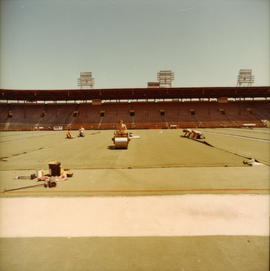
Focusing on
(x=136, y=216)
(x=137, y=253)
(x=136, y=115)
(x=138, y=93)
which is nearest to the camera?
(x=137, y=253)

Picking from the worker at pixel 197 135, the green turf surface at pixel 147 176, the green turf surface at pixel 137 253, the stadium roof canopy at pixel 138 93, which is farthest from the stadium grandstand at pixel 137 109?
the green turf surface at pixel 137 253

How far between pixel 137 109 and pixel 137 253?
56670mm

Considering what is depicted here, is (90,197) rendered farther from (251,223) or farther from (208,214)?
(251,223)

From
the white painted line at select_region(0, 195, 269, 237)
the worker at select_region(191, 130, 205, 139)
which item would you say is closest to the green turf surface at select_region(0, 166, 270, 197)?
the white painted line at select_region(0, 195, 269, 237)

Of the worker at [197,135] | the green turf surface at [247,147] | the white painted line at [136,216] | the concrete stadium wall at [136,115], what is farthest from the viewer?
the concrete stadium wall at [136,115]

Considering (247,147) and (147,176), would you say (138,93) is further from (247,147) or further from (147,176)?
(147,176)

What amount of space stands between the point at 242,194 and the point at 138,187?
152 inches

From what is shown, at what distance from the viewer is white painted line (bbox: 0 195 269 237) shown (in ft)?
15.9

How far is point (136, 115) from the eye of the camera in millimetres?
57844

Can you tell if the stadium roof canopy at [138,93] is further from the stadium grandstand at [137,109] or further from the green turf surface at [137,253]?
the green turf surface at [137,253]

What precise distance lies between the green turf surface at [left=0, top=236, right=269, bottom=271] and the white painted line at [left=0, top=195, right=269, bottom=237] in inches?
10.9

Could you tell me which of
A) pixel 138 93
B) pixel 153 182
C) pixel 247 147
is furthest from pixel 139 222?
pixel 138 93

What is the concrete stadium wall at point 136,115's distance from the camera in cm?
5338

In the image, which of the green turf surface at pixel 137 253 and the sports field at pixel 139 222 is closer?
the green turf surface at pixel 137 253
